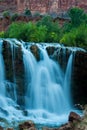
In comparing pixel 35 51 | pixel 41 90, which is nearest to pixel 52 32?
pixel 35 51

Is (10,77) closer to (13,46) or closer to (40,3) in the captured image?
(13,46)

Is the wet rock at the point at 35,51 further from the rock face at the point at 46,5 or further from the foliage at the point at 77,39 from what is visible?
the rock face at the point at 46,5

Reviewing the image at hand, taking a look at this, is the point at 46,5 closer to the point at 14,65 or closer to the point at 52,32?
the point at 52,32

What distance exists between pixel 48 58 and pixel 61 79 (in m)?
1.30

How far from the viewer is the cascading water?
758 inches

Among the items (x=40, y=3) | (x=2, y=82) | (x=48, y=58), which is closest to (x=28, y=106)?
(x=2, y=82)

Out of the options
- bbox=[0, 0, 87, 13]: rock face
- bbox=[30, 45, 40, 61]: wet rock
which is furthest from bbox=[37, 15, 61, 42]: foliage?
bbox=[0, 0, 87, 13]: rock face

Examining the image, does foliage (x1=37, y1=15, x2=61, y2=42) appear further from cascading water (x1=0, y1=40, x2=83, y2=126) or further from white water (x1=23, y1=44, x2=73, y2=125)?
white water (x1=23, y1=44, x2=73, y2=125)

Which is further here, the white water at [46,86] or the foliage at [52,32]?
the foliage at [52,32]

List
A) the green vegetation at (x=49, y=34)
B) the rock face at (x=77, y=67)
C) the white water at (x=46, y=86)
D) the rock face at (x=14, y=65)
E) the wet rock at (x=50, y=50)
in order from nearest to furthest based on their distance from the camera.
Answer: the white water at (x=46, y=86), the rock face at (x=14, y=65), the rock face at (x=77, y=67), the wet rock at (x=50, y=50), the green vegetation at (x=49, y=34)

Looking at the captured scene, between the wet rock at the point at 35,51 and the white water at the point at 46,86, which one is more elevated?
the wet rock at the point at 35,51

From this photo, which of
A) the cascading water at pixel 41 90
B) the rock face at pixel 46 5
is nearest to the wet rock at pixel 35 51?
the cascading water at pixel 41 90

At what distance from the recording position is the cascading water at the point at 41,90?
758 inches

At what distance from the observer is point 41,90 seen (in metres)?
21.4
